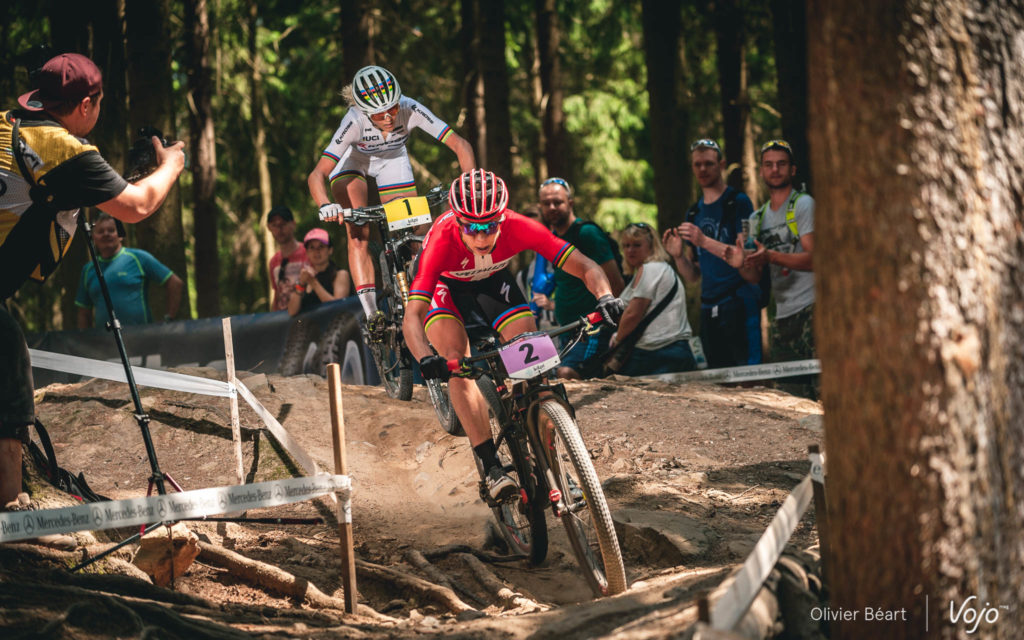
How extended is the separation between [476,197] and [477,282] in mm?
728

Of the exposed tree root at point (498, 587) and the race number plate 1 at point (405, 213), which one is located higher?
the race number plate 1 at point (405, 213)

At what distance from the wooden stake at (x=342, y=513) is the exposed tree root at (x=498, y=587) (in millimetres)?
837

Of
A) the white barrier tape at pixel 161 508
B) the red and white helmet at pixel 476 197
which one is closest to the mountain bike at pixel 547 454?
the red and white helmet at pixel 476 197

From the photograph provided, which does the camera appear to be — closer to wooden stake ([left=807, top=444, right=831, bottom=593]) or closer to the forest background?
wooden stake ([left=807, top=444, right=831, bottom=593])

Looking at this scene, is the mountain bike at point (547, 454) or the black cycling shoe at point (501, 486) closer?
the mountain bike at point (547, 454)

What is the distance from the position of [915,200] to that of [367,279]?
18.7 ft

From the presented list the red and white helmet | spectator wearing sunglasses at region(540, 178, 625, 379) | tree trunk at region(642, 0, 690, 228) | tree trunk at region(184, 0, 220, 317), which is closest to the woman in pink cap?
spectator wearing sunglasses at region(540, 178, 625, 379)

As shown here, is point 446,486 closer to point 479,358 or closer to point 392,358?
point 392,358

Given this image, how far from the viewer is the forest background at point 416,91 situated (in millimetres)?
11164

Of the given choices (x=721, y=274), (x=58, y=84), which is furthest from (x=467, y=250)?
(x=721, y=274)

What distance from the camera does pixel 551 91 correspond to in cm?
1673

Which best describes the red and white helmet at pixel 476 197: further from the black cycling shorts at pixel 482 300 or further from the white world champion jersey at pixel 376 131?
the white world champion jersey at pixel 376 131

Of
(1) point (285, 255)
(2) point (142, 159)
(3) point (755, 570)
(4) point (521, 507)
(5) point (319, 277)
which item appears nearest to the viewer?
(3) point (755, 570)

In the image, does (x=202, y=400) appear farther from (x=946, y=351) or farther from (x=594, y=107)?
(x=594, y=107)
